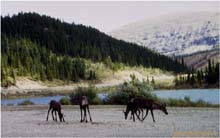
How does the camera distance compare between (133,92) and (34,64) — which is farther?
(34,64)

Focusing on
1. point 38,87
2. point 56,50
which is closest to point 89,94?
point 38,87

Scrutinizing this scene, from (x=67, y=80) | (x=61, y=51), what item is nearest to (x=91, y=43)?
(x=61, y=51)

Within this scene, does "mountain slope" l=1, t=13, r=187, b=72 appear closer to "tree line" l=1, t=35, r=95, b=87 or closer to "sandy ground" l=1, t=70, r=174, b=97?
"tree line" l=1, t=35, r=95, b=87

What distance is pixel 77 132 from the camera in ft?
63.3

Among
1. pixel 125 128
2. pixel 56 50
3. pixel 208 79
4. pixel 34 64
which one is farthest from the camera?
pixel 56 50

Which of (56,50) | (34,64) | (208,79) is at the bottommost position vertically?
(208,79)

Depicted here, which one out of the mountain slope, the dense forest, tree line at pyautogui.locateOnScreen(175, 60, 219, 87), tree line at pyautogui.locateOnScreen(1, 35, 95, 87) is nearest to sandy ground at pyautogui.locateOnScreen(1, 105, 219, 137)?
tree line at pyautogui.locateOnScreen(175, 60, 219, 87)

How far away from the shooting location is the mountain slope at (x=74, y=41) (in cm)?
15193

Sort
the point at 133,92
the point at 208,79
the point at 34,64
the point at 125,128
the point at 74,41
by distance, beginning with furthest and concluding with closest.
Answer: the point at 74,41 < the point at 34,64 < the point at 208,79 < the point at 133,92 < the point at 125,128

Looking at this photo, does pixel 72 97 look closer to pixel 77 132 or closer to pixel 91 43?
pixel 77 132

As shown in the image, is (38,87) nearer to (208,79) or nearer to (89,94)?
(208,79)

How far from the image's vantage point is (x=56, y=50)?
151 metres

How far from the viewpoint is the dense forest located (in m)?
118

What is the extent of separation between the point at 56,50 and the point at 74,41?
39.5 feet
